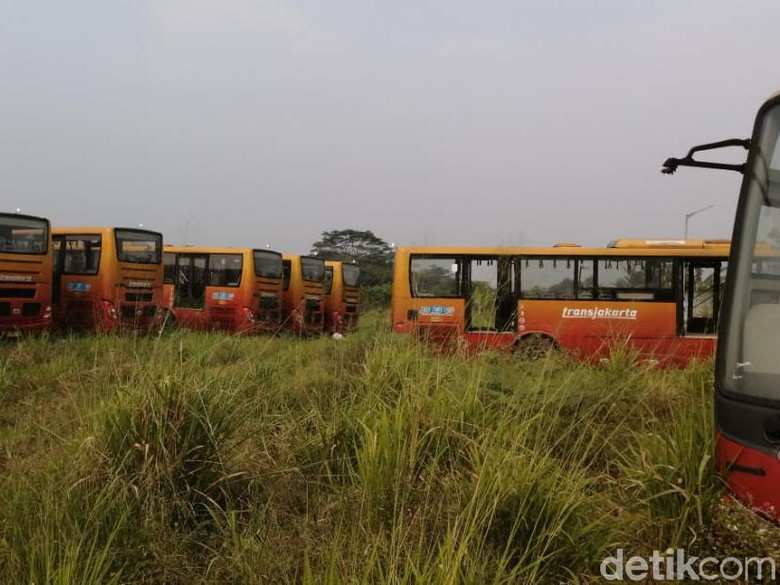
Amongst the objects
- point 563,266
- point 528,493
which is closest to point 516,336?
point 563,266

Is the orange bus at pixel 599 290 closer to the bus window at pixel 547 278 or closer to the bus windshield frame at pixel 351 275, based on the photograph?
the bus window at pixel 547 278

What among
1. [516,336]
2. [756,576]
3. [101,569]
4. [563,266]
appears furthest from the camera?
[563,266]

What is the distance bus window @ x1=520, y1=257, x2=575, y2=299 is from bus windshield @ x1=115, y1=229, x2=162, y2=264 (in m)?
8.14

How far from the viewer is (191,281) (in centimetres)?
1630

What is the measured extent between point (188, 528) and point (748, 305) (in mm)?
2722

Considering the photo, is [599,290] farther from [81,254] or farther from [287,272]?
[81,254]

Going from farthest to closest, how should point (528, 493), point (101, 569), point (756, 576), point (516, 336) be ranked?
point (516, 336) → point (528, 493) → point (101, 569) → point (756, 576)

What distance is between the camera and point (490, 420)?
3713 mm

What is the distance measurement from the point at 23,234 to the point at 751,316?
→ 1199 cm

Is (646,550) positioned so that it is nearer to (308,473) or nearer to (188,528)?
(308,473)

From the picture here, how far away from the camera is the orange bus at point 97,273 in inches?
516

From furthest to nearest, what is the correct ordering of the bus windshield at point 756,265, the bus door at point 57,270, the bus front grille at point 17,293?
the bus door at point 57,270 → the bus front grille at point 17,293 → the bus windshield at point 756,265

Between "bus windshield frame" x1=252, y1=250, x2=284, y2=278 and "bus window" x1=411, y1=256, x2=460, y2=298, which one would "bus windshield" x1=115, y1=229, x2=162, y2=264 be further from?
"bus window" x1=411, y1=256, x2=460, y2=298

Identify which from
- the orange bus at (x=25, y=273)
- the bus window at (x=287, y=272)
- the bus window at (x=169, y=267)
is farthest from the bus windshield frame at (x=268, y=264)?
the orange bus at (x=25, y=273)
